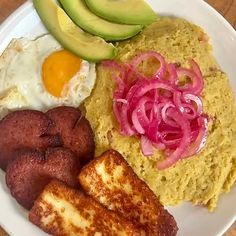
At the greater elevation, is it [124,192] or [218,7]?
[218,7]

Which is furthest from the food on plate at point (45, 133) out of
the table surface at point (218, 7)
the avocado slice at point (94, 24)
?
the table surface at point (218, 7)

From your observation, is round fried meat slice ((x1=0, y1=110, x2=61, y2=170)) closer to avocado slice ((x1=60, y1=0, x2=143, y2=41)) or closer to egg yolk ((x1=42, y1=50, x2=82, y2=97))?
egg yolk ((x1=42, y1=50, x2=82, y2=97))

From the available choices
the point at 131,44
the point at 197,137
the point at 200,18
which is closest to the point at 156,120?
the point at 197,137

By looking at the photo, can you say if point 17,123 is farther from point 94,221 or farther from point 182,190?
point 182,190

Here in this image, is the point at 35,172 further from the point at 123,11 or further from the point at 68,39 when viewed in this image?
the point at 123,11

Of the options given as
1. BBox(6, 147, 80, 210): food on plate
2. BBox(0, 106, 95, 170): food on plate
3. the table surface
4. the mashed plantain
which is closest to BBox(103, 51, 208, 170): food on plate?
the mashed plantain

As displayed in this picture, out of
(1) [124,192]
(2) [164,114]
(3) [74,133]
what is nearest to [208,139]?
(2) [164,114]
